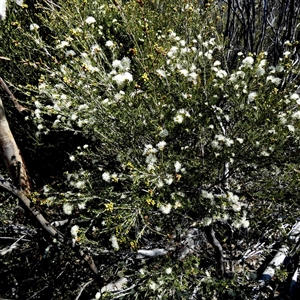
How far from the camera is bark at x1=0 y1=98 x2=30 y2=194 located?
5.91 ft

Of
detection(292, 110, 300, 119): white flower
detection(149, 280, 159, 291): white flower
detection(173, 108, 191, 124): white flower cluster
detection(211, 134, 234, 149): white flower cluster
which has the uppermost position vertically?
detection(173, 108, 191, 124): white flower cluster

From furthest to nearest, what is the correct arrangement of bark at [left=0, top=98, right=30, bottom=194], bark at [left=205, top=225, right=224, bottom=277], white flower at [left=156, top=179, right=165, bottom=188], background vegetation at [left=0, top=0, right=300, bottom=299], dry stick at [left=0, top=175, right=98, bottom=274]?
1. bark at [left=205, top=225, right=224, bottom=277]
2. background vegetation at [left=0, top=0, right=300, bottom=299]
3. white flower at [left=156, top=179, right=165, bottom=188]
4. bark at [left=0, top=98, right=30, bottom=194]
5. dry stick at [left=0, top=175, right=98, bottom=274]

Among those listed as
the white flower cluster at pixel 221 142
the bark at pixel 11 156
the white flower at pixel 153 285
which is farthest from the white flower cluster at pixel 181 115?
the white flower at pixel 153 285

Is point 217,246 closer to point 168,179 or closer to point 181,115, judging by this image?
point 168,179

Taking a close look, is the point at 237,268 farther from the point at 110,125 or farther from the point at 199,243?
the point at 110,125

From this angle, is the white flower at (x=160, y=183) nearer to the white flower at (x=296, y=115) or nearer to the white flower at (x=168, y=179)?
the white flower at (x=168, y=179)

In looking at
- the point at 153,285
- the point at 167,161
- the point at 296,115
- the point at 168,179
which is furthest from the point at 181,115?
the point at 153,285

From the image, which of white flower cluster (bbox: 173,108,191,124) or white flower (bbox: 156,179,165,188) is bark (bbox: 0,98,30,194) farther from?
white flower cluster (bbox: 173,108,191,124)

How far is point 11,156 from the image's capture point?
1.92 m

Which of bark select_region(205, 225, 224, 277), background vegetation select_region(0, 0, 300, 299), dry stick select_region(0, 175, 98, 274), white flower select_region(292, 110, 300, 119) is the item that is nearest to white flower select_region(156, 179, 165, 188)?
background vegetation select_region(0, 0, 300, 299)

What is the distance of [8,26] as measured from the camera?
11.5ft

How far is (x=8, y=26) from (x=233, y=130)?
10.4 feet

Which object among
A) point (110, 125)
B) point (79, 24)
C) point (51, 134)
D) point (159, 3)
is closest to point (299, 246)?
point (110, 125)

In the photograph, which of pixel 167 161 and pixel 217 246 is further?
pixel 217 246
